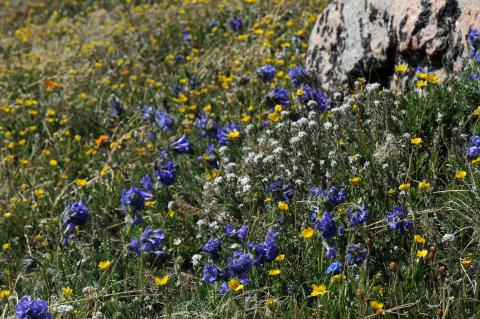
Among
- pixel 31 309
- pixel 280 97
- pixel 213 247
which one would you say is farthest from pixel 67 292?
pixel 280 97

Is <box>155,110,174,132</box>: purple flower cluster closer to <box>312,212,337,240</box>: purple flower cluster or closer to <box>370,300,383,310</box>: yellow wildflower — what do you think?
<box>312,212,337,240</box>: purple flower cluster

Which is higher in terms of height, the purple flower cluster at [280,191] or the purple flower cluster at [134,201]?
the purple flower cluster at [280,191]

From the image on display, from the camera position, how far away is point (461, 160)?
347 centimetres

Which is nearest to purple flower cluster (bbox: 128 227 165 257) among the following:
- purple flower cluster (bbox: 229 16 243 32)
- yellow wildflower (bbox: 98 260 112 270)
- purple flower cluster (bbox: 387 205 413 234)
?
yellow wildflower (bbox: 98 260 112 270)

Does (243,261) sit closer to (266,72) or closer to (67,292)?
(67,292)

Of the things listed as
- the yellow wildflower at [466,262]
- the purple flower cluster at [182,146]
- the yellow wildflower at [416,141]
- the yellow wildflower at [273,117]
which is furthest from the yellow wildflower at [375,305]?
the purple flower cluster at [182,146]

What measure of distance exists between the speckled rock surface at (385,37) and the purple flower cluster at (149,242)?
185cm

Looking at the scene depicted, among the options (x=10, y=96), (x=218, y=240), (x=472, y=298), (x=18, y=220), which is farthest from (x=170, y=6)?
(x=472, y=298)

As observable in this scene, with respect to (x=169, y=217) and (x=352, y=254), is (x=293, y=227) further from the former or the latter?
(x=169, y=217)

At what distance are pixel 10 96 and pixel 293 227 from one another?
4.30m

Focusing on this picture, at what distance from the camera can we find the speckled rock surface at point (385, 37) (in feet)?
14.2

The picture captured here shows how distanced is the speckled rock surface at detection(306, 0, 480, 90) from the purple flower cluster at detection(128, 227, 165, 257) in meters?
1.85

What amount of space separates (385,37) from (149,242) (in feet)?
7.28

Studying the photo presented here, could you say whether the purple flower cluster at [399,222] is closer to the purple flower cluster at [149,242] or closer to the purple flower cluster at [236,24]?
the purple flower cluster at [149,242]
